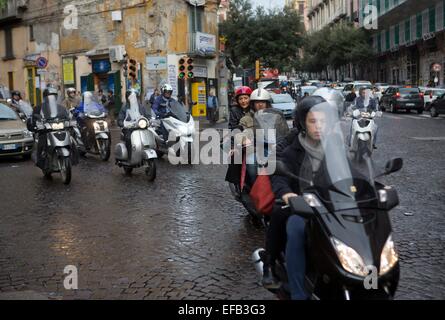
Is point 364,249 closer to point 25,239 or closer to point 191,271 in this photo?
point 191,271

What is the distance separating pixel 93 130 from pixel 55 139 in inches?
158

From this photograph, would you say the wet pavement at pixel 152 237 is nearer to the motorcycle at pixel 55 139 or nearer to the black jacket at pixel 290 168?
Answer: the motorcycle at pixel 55 139

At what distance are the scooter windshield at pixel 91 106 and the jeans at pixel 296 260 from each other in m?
11.4

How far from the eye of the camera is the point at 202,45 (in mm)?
31891

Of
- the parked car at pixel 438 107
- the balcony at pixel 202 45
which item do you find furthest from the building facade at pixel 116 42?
the parked car at pixel 438 107

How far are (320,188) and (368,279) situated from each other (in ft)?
1.96

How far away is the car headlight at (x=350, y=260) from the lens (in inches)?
135

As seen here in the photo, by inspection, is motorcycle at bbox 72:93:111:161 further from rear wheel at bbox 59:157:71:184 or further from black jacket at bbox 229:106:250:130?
black jacket at bbox 229:106:250:130

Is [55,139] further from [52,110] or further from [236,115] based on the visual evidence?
[236,115]

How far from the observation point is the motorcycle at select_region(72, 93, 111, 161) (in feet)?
48.0

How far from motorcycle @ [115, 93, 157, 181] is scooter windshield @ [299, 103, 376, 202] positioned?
280 inches

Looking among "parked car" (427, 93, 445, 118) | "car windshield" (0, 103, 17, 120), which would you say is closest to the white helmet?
"car windshield" (0, 103, 17, 120)
